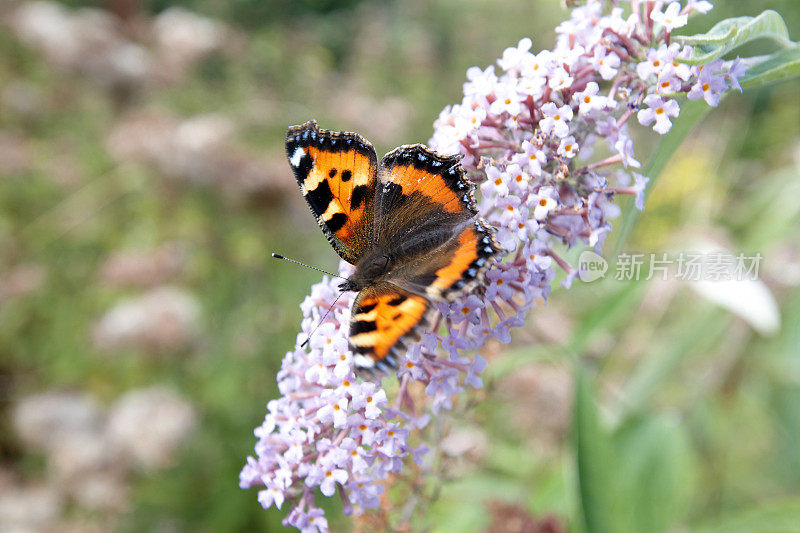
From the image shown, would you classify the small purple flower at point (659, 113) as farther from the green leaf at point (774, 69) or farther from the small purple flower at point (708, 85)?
Answer: the green leaf at point (774, 69)

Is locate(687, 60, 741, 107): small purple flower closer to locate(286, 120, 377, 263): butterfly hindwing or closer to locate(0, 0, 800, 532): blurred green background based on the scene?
locate(286, 120, 377, 263): butterfly hindwing

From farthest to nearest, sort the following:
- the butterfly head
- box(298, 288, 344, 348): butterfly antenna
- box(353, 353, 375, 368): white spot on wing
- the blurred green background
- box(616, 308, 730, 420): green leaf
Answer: box(616, 308, 730, 420): green leaf, the blurred green background, the butterfly head, box(298, 288, 344, 348): butterfly antenna, box(353, 353, 375, 368): white spot on wing

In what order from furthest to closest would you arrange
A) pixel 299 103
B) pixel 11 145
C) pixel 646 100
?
1. pixel 299 103
2. pixel 11 145
3. pixel 646 100

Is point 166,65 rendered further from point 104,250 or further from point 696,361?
point 696,361

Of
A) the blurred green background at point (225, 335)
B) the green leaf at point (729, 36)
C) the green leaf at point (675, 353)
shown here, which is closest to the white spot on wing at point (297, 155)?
the blurred green background at point (225, 335)

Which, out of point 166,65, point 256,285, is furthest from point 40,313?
point 166,65

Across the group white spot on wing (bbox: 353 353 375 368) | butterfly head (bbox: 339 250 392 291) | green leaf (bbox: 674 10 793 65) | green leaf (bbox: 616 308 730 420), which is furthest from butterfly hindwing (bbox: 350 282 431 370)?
green leaf (bbox: 616 308 730 420)

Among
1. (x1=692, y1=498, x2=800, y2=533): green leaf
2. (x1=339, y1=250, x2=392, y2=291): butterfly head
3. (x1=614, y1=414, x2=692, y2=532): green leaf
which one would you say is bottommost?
(x1=692, y1=498, x2=800, y2=533): green leaf
